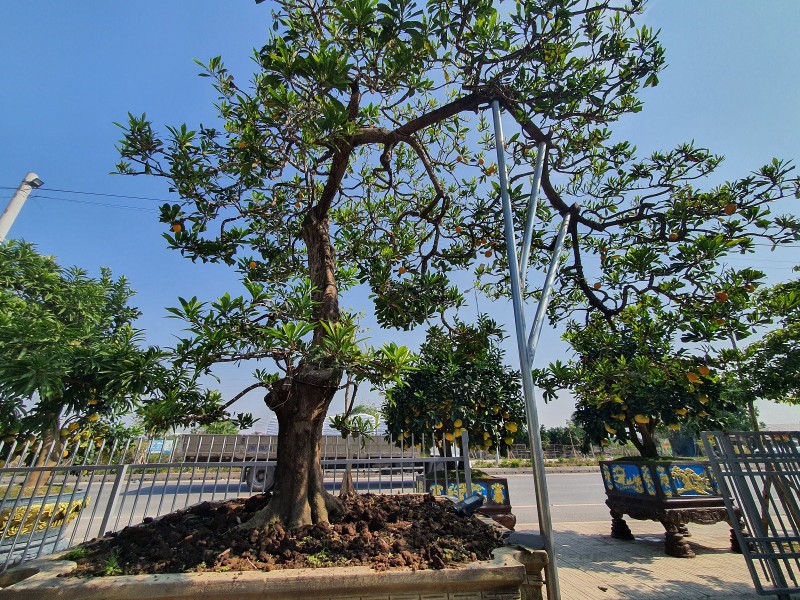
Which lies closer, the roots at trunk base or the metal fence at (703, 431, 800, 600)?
the roots at trunk base

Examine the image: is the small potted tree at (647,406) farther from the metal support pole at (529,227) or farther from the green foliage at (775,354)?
the metal support pole at (529,227)

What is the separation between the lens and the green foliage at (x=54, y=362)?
7.32ft

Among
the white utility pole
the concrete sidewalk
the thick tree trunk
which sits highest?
the white utility pole

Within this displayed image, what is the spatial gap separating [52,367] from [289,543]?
220 centimetres

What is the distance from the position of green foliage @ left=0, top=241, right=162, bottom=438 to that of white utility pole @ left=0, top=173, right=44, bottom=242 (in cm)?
89

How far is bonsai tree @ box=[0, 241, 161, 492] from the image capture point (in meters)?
2.24

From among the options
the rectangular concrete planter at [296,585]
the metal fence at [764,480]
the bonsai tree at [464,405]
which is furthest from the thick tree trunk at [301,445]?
the metal fence at [764,480]

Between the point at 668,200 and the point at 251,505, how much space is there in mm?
4929

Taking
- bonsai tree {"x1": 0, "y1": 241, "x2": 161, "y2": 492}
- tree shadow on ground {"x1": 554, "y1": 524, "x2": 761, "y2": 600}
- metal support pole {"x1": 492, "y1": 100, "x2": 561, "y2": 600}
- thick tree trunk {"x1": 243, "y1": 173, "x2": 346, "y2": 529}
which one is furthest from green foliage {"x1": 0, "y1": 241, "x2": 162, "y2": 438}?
tree shadow on ground {"x1": 554, "y1": 524, "x2": 761, "y2": 600}

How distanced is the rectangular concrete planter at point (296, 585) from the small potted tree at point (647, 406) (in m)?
1.89

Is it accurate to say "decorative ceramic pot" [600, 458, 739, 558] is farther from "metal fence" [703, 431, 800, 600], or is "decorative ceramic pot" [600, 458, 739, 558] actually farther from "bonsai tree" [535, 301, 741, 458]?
"metal fence" [703, 431, 800, 600]

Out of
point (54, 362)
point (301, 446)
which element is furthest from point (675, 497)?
point (54, 362)

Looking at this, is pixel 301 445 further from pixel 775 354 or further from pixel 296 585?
pixel 775 354

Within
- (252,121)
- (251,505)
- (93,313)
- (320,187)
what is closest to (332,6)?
(252,121)
